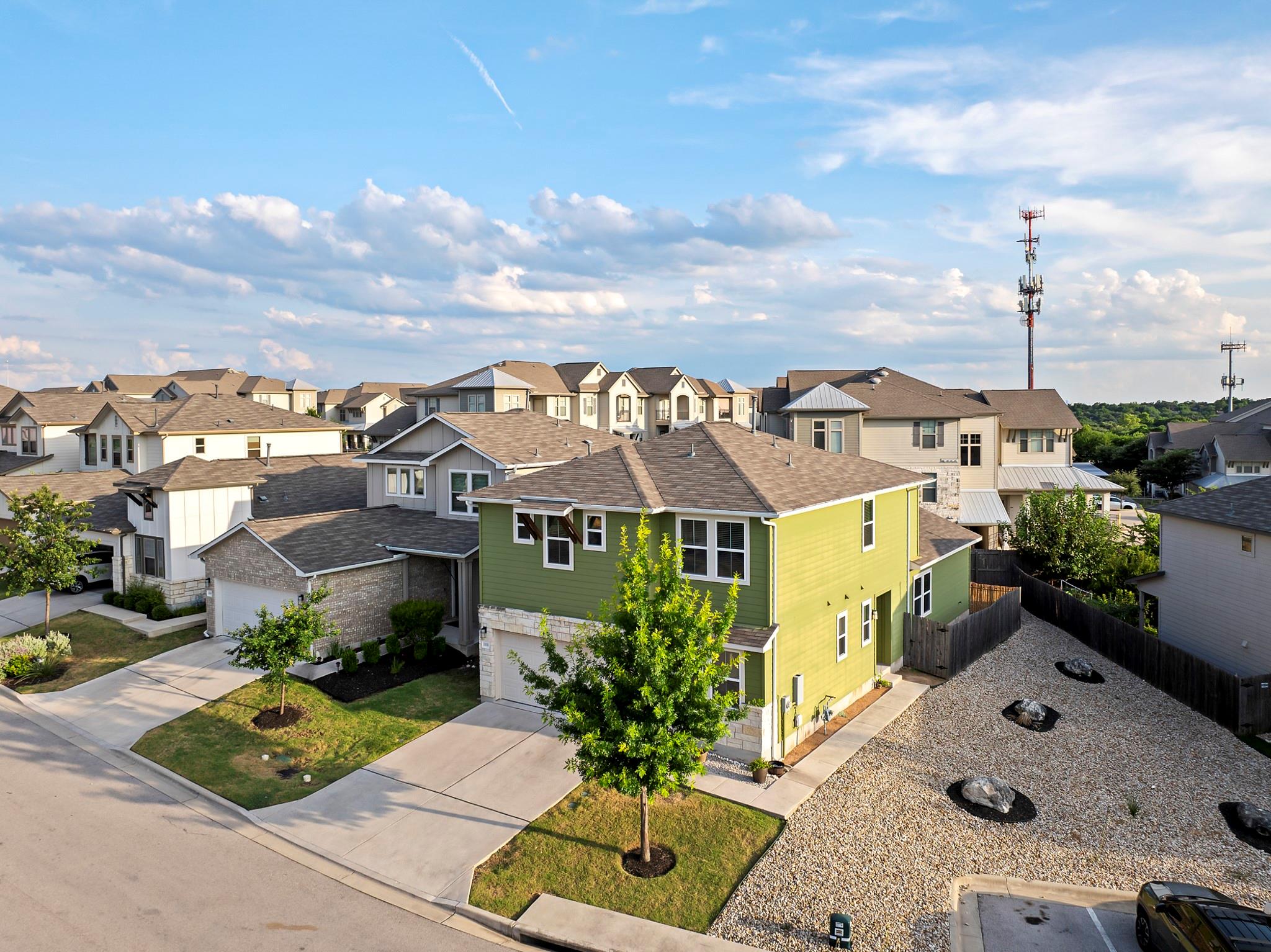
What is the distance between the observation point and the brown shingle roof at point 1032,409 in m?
43.8

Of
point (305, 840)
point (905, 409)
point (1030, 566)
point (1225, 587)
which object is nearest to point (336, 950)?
point (305, 840)

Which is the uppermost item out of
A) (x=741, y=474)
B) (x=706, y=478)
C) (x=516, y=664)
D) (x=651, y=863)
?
(x=741, y=474)

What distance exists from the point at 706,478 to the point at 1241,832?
12202mm

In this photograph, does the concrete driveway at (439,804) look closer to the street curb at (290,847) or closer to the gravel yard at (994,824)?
the street curb at (290,847)

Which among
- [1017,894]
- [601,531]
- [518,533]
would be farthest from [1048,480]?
[1017,894]

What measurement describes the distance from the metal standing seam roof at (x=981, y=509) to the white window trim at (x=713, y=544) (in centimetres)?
2484

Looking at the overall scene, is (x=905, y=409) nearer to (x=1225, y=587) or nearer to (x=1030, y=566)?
(x=1030, y=566)

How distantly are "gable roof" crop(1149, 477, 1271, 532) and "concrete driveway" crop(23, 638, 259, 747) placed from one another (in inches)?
1069

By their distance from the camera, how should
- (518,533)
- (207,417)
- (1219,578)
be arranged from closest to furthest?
(518,533) < (1219,578) < (207,417)

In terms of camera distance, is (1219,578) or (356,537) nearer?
(1219,578)

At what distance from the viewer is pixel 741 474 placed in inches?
709

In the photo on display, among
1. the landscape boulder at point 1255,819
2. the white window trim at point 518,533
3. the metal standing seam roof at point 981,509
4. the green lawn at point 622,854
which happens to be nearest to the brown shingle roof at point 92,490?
the white window trim at point 518,533

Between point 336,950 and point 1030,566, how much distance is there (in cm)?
3085

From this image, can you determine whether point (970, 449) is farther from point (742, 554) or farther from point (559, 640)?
point (559, 640)
